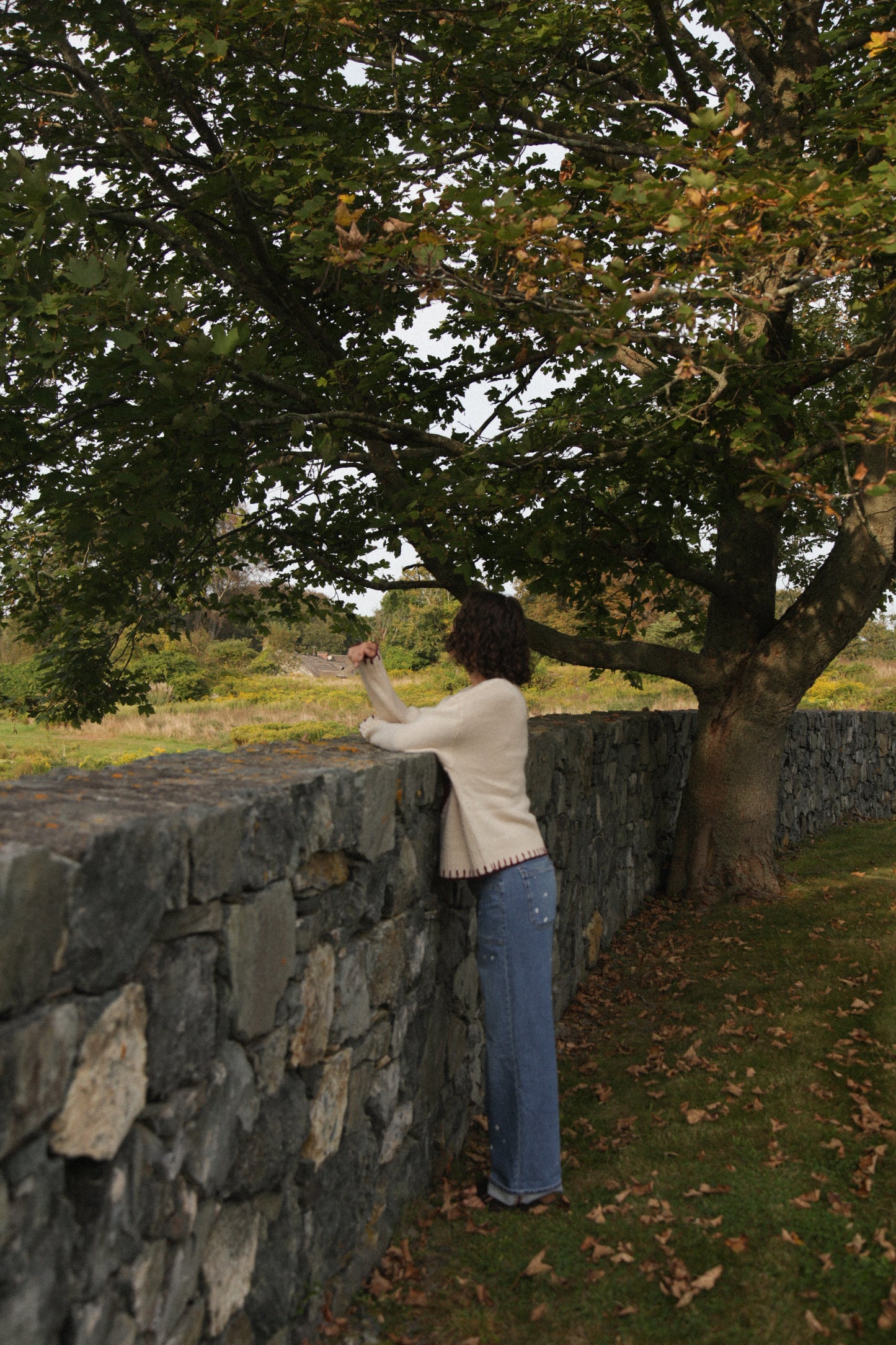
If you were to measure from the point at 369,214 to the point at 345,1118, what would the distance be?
6.36 m

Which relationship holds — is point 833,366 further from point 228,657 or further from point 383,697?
point 228,657

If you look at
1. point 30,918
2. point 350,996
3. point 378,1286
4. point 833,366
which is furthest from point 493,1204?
point 833,366

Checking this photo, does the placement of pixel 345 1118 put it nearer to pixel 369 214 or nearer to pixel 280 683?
pixel 369 214

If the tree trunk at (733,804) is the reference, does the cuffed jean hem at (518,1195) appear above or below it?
below

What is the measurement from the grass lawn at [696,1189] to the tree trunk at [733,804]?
7.11 ft

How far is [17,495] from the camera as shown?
8.00 metres

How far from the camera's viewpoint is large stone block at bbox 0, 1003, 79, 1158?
5.88 feet

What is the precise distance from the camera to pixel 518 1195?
13.5 ft

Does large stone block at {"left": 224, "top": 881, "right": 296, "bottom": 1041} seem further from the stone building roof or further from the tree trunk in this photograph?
the stone building roof

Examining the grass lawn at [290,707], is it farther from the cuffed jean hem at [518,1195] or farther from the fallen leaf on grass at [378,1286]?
the fallen leaf on grass at [378,1286]

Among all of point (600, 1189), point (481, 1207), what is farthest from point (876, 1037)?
point (481, 1207)

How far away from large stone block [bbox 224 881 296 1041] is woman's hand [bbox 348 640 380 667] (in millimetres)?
1456

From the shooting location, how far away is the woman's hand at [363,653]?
14.0ft

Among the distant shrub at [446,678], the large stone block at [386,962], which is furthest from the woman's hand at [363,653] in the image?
the distant shrub at [446,678]
